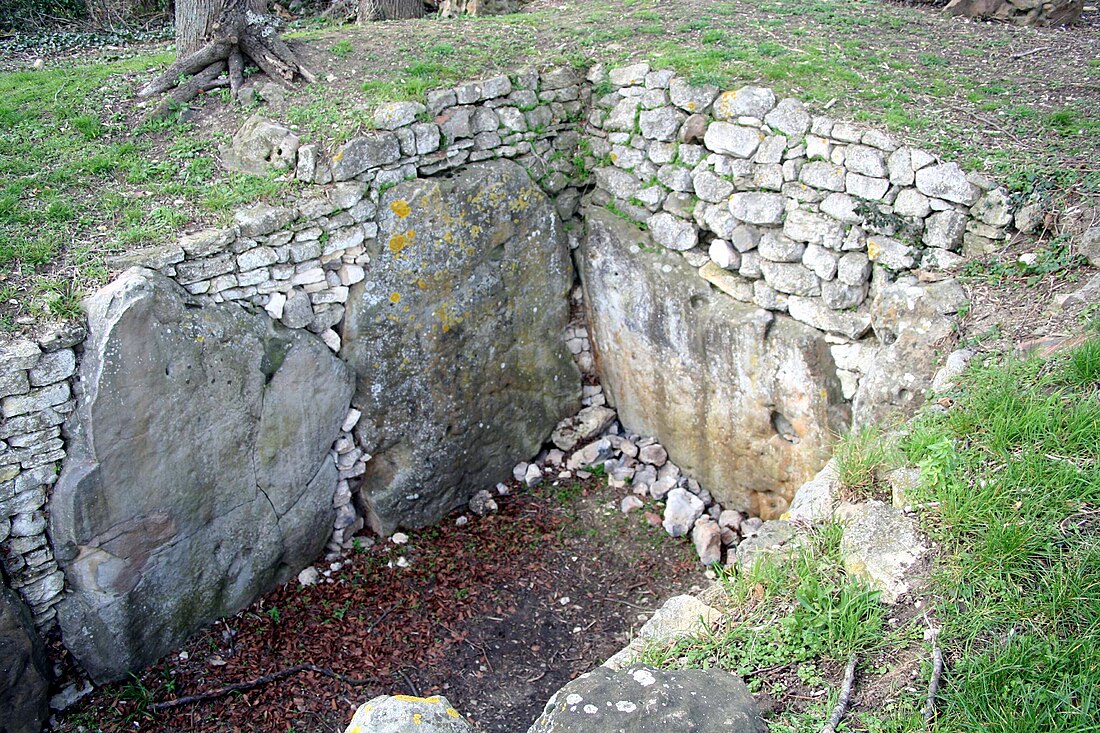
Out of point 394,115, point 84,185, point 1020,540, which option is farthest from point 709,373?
point 84,185

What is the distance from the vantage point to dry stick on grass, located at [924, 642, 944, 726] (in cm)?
264

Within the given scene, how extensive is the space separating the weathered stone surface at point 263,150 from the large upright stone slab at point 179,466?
1088mm

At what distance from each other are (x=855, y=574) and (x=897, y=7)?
626cm

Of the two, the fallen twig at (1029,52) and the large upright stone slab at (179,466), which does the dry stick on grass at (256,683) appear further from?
the fallen twig at (1029,52)

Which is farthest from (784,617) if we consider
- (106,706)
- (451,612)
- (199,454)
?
(106,706)

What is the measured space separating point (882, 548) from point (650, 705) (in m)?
1.31

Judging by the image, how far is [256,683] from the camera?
15.8 feet

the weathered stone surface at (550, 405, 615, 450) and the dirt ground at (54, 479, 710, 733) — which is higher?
the weathered stone surface at (550, 405, 615, 450)

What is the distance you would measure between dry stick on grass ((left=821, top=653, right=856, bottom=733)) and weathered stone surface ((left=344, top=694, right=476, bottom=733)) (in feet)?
3.85

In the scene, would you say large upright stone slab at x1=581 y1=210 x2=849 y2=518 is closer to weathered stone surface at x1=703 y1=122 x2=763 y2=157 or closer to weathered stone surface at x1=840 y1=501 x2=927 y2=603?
weathered stone surface at x1=703 y1=122 x2=763 y2=157

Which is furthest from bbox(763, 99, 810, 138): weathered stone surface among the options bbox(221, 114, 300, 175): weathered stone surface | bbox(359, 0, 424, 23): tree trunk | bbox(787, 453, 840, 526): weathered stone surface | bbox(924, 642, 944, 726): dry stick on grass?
bbox(359, 0, 424, 23): tree trunk

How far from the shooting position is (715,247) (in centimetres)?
577

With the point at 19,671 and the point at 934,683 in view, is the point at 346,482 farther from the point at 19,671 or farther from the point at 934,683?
the point at 934,683

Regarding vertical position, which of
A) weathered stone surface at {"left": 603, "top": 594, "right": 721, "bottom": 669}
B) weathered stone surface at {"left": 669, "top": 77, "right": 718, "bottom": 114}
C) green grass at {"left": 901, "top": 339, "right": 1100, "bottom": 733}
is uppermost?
weathered stone surface at {"left": 669, "top": 77, "right": 718, "bottom": 114}
